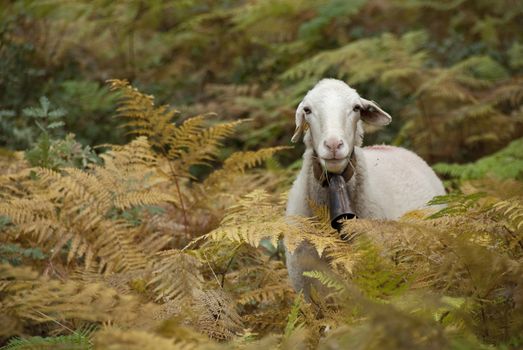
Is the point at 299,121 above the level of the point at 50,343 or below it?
above

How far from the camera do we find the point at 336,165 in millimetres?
4121

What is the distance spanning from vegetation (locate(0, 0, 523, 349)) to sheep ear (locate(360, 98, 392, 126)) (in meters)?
0.74

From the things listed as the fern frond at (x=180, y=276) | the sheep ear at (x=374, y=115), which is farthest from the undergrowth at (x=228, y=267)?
the sheep ear at (x=374, y=115)

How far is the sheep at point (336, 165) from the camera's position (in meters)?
4.13

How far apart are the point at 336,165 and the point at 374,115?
738 mm

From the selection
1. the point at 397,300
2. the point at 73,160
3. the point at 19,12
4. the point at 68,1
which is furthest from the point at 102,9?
the point at 397,300

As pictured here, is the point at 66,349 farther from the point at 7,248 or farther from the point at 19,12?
the point at 19,12

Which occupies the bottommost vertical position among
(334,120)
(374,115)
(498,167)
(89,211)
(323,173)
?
(498,167)

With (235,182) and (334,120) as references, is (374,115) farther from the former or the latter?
(235,182)

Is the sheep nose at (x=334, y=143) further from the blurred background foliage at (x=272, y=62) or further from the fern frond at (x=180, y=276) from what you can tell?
the blurred background foliage at (x=272, y=62)

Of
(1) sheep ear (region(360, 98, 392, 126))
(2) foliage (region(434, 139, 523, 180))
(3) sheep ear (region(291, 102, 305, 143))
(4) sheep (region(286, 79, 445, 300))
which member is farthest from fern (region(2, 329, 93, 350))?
(2) foliage (region(434, 139, 523, 180))

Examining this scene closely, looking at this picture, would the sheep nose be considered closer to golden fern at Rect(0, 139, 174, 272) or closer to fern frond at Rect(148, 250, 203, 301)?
fern frond at Rect(148, 250, 203, 301)

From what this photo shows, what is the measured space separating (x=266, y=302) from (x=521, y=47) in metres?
7.02

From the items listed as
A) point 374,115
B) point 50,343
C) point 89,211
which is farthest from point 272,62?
point 50,343
